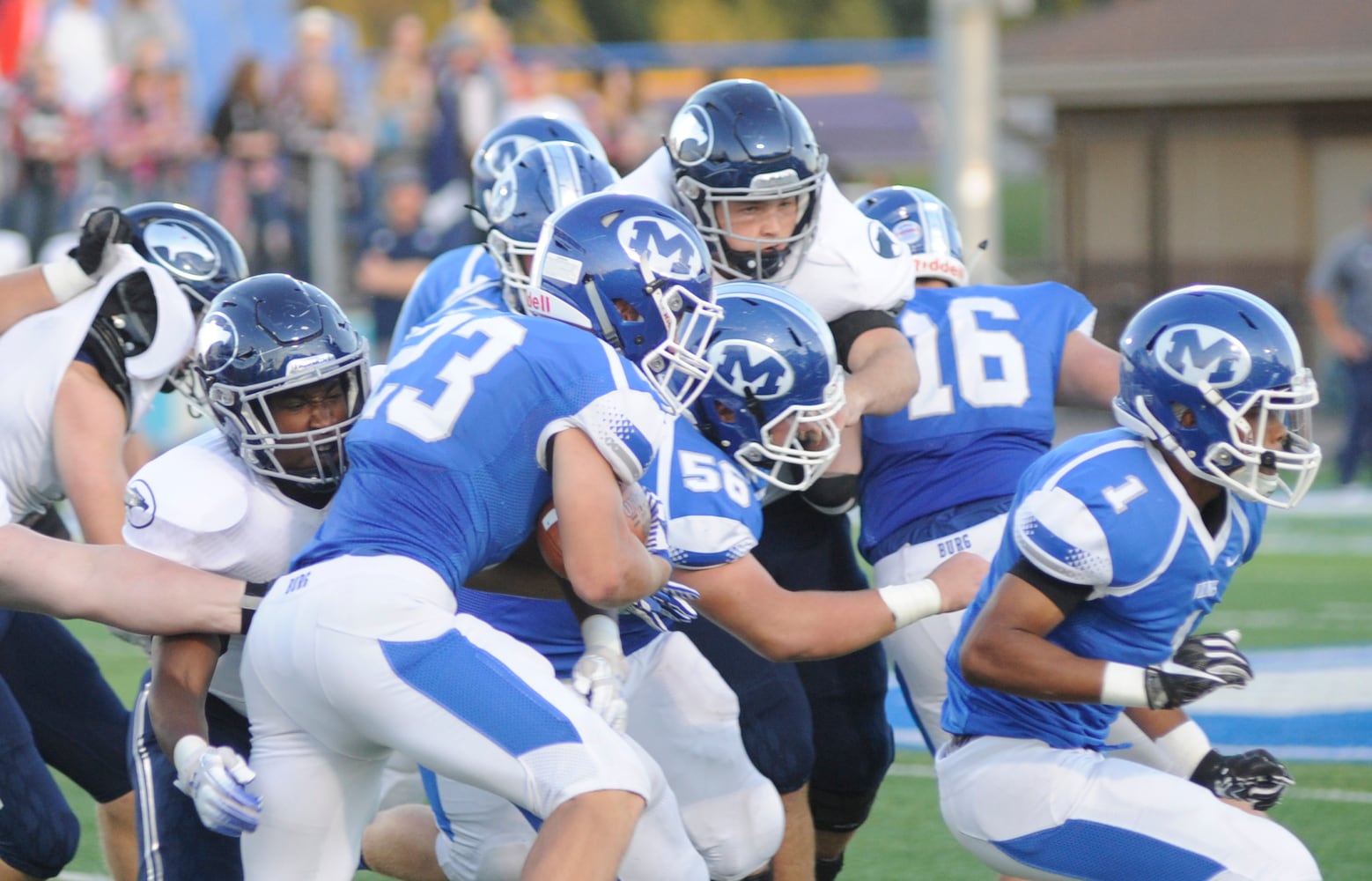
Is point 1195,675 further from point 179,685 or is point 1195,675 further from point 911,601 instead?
point 179,685

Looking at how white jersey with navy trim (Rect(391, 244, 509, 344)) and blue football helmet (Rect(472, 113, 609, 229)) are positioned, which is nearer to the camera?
white jersey with navy trim (Rect(391, 244, 509, 344))

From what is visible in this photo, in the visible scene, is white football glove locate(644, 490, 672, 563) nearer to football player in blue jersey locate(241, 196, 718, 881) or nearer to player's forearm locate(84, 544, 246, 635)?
football player in blue jersey locate(241, 196, 718, 881)

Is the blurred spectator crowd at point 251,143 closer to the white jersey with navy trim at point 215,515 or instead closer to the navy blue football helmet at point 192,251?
the navy blue football helmet at point 192,251

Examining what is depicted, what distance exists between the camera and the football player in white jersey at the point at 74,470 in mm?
3951

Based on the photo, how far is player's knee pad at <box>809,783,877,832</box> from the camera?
14.5ft

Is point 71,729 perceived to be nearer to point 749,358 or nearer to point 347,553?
point 347,553

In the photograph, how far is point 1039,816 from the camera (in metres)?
3.23

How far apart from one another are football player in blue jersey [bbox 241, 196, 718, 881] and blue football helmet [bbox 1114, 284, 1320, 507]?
0.88m

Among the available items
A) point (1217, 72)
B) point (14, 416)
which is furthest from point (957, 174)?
point (14, 416)

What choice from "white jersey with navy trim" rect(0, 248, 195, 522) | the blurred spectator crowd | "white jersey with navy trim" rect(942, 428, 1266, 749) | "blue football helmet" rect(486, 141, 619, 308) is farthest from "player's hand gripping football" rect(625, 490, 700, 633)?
the blurred spectator crowd

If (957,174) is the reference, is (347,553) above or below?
above

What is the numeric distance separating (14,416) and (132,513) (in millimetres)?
925

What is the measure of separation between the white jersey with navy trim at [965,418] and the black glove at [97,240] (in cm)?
183

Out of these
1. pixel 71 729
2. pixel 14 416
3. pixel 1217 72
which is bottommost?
pixel 1217 72
